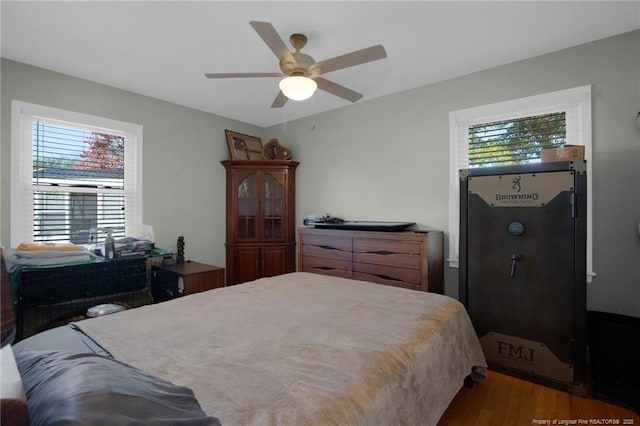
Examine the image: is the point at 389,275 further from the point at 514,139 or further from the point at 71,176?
the point at 71,176

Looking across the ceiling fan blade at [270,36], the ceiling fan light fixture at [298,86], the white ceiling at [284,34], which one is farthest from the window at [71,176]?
the ceiling fan blade at [270,36]

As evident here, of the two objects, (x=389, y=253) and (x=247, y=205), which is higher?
(x=247, y=205)

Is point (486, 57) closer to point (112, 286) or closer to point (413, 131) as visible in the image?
point (413, 131)

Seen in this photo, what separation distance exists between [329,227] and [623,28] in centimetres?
282

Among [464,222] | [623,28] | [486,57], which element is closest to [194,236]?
[464,222]

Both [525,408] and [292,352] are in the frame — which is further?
[525,408]

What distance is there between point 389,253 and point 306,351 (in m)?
1.90

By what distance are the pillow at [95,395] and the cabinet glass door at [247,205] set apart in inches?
132

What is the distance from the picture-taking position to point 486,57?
2658mm

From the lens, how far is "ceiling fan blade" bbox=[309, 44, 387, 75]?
6.17 ft

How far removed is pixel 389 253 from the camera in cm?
298

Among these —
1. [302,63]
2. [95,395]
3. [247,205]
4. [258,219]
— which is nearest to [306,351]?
[95,395]

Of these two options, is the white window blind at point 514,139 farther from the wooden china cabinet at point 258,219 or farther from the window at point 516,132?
the wooden china cabinet at point 258,219

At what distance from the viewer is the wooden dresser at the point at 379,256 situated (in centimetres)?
280
